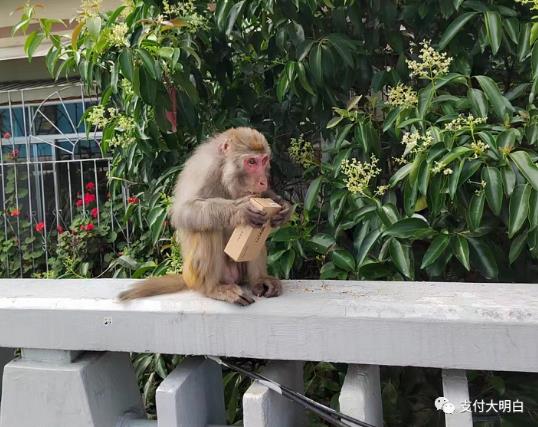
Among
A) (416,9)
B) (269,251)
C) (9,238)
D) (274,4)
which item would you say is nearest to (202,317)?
(269,251)

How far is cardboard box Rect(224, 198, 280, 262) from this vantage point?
2.27m

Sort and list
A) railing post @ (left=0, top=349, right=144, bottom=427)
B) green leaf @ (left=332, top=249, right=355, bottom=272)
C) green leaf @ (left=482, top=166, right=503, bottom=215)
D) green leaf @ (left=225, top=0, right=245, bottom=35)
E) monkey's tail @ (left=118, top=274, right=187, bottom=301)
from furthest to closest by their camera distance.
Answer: green leaf @ (left=225, top=0, right=245, bottom=35) → green leaf @ (left=332, top=249, right=355, bottom=272) → green leaf @ (left=482, top=166, right=503, bottom=215) → monkey's tail @ (left=118, top=274, right=187, bottom=301) → railing post @ (left=0, top=349, right=144, bottom=427)

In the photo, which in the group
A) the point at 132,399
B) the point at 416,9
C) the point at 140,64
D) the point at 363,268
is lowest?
the point at 132,399

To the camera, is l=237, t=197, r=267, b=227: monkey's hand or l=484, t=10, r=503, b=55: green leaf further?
l=484, t=10, r=503, b=55: green leaf

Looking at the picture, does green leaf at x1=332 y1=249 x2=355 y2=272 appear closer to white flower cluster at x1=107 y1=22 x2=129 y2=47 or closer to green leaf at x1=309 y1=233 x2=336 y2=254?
green leaf at x1=309 y1=233 x2=336 y2=254

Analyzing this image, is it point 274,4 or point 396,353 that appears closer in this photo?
point 396,353

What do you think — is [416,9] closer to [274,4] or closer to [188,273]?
[274,4]

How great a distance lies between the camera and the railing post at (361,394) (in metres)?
1.72

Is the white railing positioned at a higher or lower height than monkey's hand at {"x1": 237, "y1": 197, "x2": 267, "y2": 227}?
lower

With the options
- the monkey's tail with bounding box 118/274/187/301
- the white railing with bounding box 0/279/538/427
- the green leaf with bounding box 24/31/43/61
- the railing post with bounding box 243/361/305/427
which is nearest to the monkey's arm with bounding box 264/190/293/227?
the white railing with bounding box 0/279/538/427

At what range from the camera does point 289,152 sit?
12.2 ft

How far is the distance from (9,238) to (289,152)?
433 cm

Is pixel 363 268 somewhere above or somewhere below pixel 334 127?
below

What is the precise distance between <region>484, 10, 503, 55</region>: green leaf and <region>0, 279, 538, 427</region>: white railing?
1262 mm
